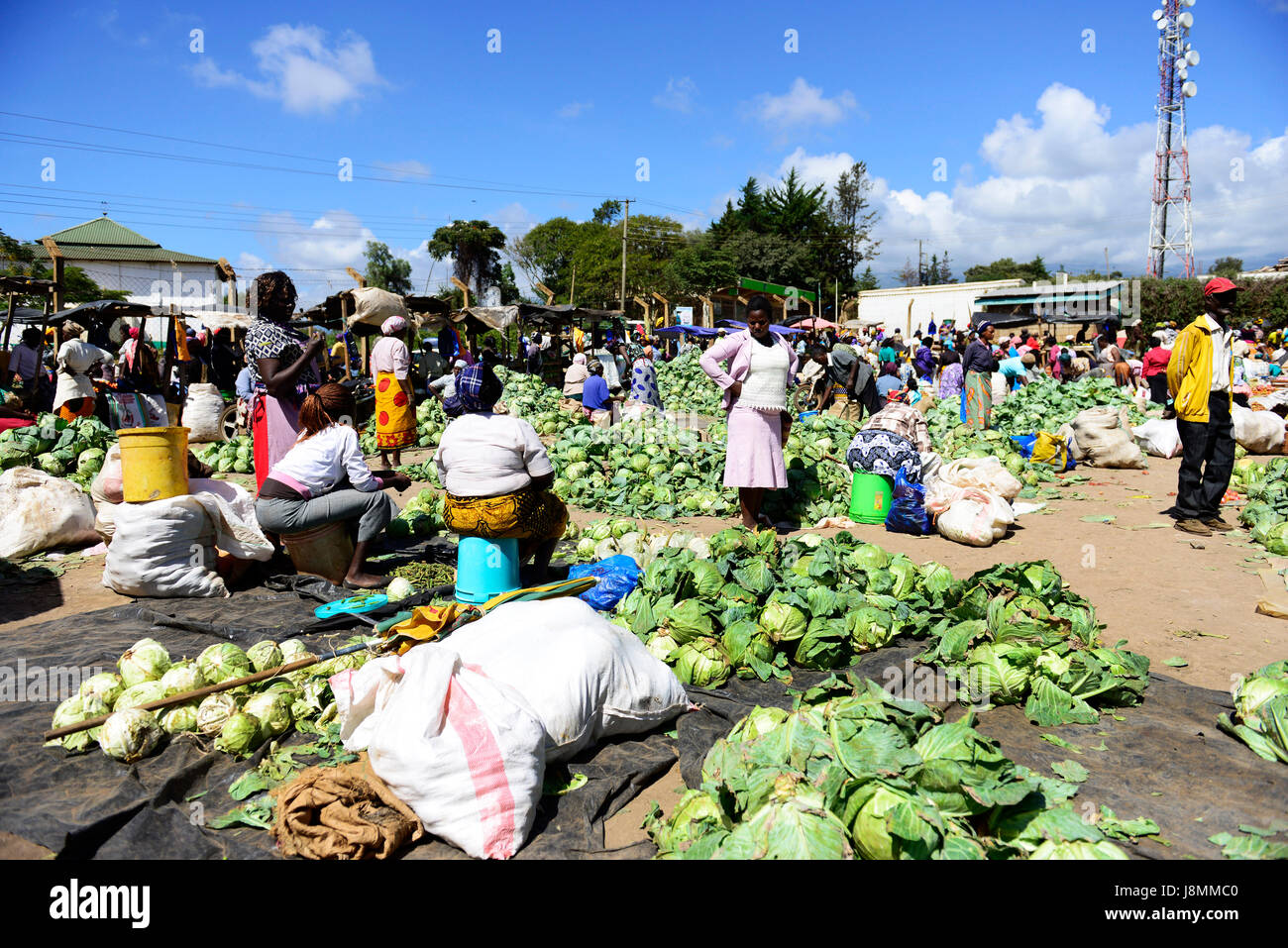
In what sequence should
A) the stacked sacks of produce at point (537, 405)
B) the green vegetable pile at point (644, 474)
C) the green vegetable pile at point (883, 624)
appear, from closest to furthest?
the green vegetable pile at point (883, 624)
the green vegetable pile at point (644, 474)
the stacked sacks of produce at point (537, 405)

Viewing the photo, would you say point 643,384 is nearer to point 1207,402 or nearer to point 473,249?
point 1207,402

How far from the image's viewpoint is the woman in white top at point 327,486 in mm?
4715

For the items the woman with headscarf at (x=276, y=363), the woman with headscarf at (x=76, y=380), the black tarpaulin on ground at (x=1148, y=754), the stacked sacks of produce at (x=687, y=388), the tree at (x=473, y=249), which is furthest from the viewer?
the tree at (x=473, y=249)

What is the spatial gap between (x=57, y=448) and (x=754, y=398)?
7686 mm

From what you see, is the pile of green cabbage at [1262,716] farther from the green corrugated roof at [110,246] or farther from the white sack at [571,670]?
the green corrugated roof at [110,246]

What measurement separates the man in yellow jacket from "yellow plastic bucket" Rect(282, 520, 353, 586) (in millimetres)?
6604

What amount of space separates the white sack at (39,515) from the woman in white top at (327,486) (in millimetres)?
2192

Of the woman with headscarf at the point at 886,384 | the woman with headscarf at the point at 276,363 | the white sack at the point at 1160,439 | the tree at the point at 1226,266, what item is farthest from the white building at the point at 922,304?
the woman with headscarf at the point at 276,363

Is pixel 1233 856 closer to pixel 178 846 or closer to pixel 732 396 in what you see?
pixel 178 846

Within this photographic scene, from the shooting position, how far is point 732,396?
624 cm

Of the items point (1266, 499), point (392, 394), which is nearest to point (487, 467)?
point (392, 394)

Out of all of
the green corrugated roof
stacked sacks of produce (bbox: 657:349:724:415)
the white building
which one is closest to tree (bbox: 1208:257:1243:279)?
the white building

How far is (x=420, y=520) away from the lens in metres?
6.24

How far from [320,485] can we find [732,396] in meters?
3.33
